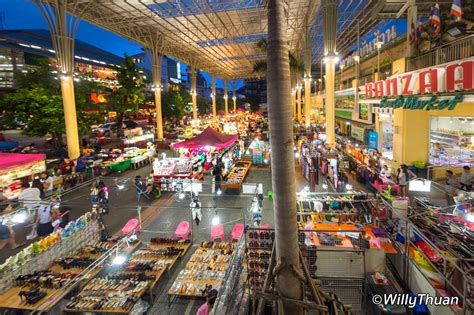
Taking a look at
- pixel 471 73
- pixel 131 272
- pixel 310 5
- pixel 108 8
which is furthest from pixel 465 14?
pixel 108 8

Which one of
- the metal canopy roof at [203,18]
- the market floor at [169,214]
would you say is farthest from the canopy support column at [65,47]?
the market floor at [169,214]

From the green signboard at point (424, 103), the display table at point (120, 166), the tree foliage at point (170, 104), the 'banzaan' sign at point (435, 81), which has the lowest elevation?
the display table at point (120, 166)

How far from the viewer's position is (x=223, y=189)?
1386 cm

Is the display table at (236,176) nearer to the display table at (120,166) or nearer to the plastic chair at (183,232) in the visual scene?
the plastic chair at (183,232)

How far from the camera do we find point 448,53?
9195mm

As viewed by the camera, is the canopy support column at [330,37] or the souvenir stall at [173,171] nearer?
the souvenir stall at [173,171]

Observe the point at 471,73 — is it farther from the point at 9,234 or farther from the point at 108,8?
the point at 108,8

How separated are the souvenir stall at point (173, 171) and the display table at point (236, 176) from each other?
1.97 m

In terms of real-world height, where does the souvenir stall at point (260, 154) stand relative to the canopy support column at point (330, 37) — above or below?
below

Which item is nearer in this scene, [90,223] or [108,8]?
[90,223]

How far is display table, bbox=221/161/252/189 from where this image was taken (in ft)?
45.3

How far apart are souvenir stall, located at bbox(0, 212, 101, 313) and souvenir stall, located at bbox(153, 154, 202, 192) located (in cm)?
538

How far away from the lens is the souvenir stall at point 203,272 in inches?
244

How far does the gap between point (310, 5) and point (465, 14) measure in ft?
38.8
